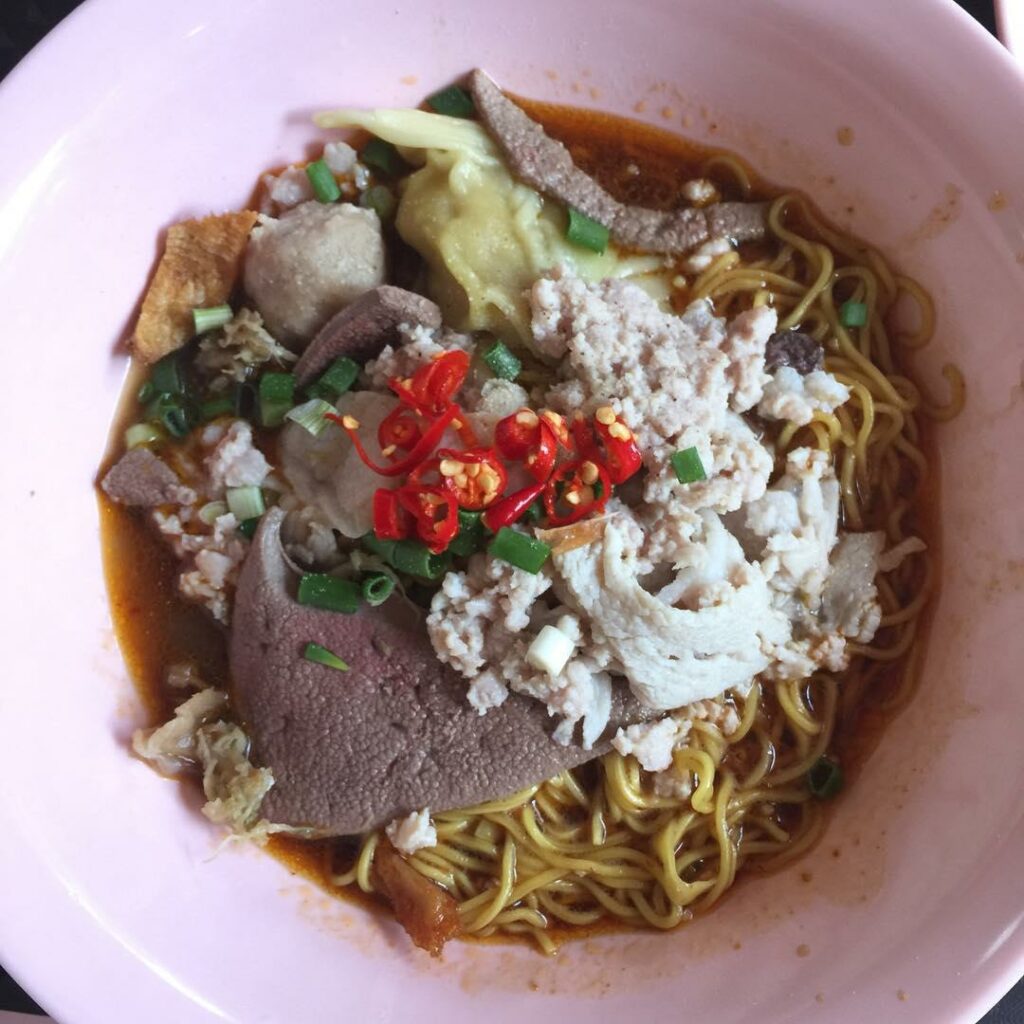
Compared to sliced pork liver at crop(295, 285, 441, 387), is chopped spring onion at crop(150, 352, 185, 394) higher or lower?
lower

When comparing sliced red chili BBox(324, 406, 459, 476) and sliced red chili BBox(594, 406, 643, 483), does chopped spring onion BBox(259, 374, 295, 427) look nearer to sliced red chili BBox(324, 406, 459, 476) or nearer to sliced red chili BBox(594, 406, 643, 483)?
sliced red chili BBox(324, 406, 459, 476)

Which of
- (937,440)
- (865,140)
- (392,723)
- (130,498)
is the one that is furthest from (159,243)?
(937,440)

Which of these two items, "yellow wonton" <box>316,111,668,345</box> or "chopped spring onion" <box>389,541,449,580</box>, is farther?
"yellow wonton" <box>316,111,668,345</box>

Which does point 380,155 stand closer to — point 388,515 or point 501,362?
point 501,362

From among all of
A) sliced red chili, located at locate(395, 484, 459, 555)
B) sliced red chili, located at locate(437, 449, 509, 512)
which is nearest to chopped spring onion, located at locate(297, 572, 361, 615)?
sliced red chili, located at locate(395, 484, 459, 555)

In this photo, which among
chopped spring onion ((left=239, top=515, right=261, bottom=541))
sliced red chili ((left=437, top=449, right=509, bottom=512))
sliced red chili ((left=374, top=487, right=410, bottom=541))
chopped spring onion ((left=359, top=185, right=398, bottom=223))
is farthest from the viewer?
chopped spring onion ((left=359, top=185, right=398, bottom=223))

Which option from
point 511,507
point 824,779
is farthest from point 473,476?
point 824,779

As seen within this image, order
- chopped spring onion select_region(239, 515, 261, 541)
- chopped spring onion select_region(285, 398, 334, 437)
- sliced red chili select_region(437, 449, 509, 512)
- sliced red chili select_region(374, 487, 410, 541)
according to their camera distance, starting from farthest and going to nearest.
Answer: chopped spring onion select_region(239, 515, 261, 541), chopped spring onion select_region(285, 398, 334, 437), sliced red chili select_region(374, 487, 410, 541), sliced red chili select_region(437, 449, 509, 512)
